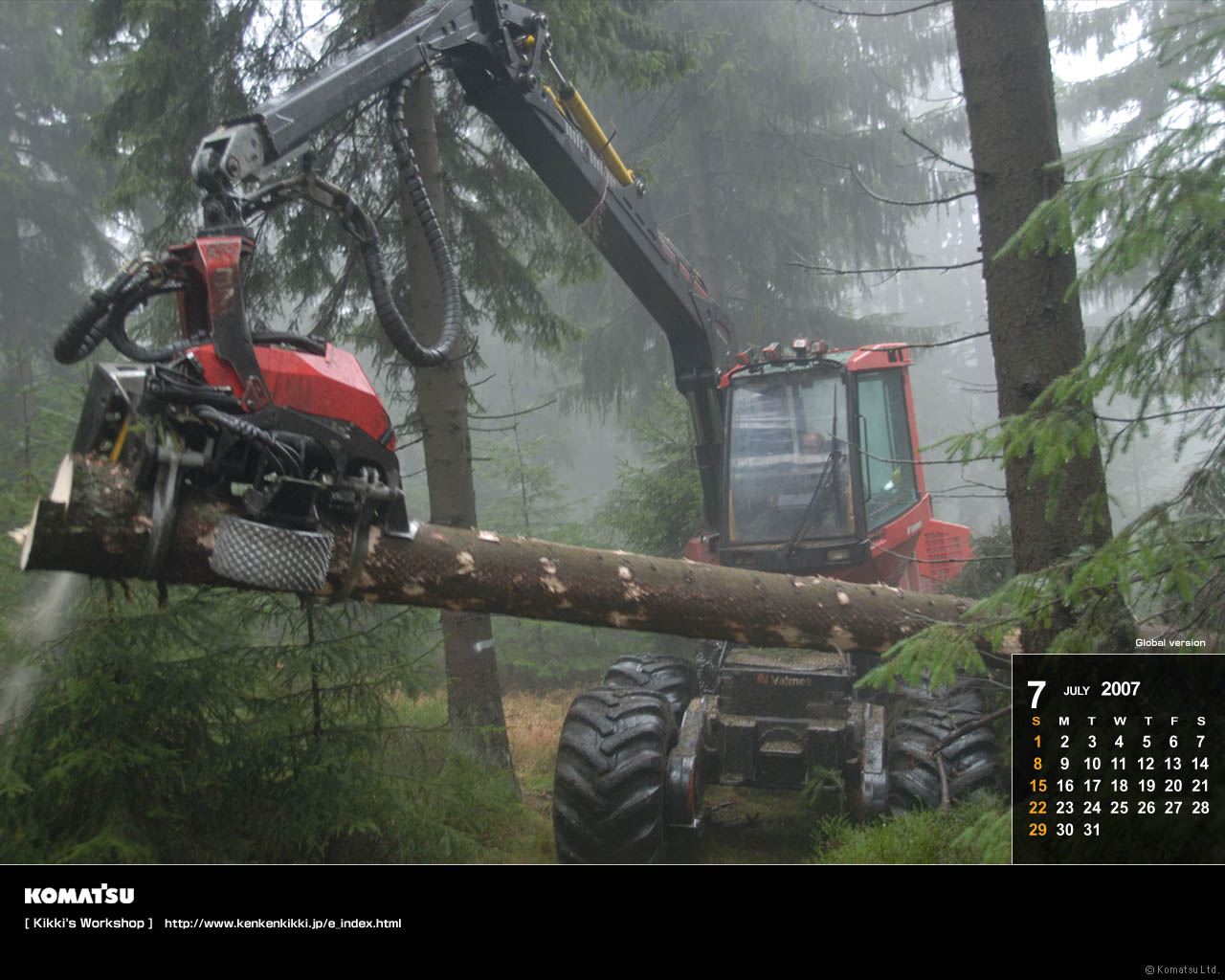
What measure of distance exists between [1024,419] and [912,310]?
151 ft

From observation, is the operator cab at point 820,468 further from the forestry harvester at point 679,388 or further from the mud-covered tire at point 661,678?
the mud-covered tire at point 661,678

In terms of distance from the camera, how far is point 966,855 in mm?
4184

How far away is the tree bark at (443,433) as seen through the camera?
684cm

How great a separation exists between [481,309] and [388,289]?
496 cm

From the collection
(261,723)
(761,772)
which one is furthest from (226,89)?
(761,772)

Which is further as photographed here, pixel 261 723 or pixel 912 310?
pixel 912 310

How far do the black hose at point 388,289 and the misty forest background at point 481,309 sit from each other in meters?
1.46

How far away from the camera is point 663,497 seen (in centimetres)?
1273
